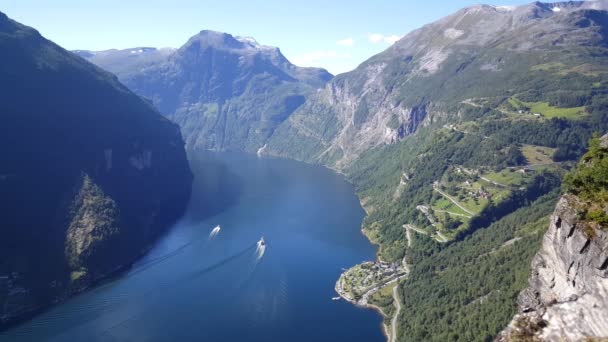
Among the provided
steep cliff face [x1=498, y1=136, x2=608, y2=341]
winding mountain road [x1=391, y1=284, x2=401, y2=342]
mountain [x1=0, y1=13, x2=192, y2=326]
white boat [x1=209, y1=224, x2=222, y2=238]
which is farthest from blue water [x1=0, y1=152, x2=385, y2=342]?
steep cliff face [x1=498, y1=136, x2=608, y2=341]

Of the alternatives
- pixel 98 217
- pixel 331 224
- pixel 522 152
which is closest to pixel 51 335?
pixel 98 217

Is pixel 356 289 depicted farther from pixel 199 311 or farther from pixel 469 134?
pixel 469 134

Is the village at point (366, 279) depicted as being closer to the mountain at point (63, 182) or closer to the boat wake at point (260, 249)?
the boat wake at point (260, 249)

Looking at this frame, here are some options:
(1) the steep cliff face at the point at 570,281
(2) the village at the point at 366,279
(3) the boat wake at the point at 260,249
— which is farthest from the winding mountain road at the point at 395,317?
(1) the steep cliff face at the point at 570,281

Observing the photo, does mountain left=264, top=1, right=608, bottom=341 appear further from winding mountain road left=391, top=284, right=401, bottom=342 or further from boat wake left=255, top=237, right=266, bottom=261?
boat wake left=255, top=237, right=266, bottom=261

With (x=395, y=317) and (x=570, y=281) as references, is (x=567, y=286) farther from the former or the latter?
(x=395, y=317)

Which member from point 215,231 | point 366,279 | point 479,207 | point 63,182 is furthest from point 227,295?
point 479,207
